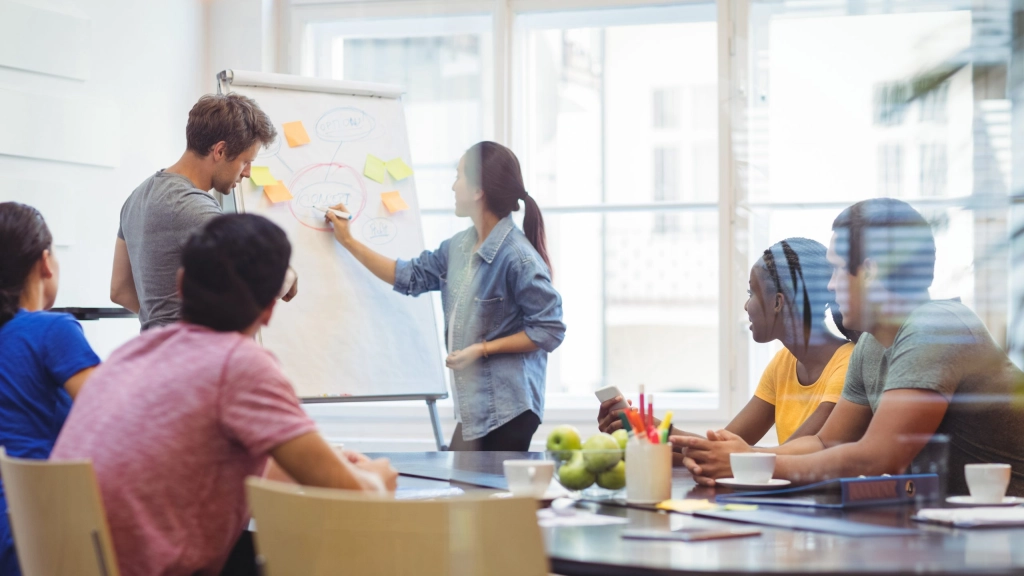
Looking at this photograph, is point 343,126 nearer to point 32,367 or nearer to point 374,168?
point 374,168

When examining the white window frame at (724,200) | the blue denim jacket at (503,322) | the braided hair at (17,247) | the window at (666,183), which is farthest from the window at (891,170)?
the braided hair at (17,247)

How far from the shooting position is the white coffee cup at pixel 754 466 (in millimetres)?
1591

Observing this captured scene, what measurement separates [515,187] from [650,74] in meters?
1.00

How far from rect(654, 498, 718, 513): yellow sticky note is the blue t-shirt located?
3.04 ft

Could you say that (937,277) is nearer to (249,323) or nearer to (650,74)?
(650,74)

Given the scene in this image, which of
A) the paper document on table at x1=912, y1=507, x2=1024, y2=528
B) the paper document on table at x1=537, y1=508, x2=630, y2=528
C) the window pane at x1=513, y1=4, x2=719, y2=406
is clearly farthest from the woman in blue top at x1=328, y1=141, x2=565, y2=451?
the paper document on table at x1=912, y1=507, x2=1024, y2=528

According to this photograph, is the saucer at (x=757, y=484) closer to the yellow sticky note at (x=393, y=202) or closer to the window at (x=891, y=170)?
the yellow sticky note at (x=393, y=202)

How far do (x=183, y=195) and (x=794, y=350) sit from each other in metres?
1.51

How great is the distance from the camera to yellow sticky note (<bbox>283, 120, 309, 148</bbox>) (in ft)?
10.9

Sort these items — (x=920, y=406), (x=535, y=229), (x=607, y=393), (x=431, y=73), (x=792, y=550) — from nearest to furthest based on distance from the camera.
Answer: (x=792, y=550) < (x=920, y=406) < (x=607, y=393) < (x=535, y=229) < (x=431, y=73)

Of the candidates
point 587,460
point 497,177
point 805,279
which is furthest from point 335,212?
point 587,460

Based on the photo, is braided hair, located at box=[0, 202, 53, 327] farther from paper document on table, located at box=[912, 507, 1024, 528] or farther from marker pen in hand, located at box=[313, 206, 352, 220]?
marker pen in hand, located at box=[313, 206, 352, 220]

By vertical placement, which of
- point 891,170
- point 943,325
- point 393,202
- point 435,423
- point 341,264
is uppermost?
point 891,170

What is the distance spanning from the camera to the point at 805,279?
2414mm
